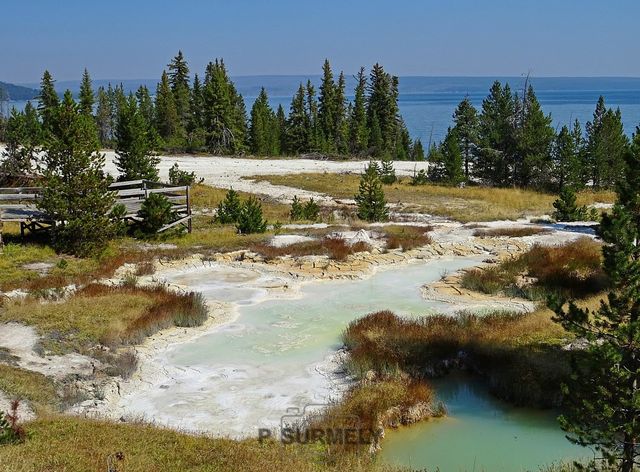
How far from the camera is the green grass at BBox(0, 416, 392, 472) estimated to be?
847 centimetres

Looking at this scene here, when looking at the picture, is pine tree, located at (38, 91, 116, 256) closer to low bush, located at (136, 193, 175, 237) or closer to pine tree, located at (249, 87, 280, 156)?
low bush, located at (136, 193, 175, 237)

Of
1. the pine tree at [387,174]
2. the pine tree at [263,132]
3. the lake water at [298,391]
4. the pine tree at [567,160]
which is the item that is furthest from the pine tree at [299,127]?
the lake water at [298,391]

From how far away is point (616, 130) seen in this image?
53406mm

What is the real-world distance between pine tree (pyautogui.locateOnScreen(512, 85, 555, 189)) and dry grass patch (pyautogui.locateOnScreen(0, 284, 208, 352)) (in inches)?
1533

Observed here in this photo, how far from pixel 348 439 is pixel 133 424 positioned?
3650mm

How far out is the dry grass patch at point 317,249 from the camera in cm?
2572

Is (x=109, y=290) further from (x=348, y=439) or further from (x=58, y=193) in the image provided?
(x=348, y=439)

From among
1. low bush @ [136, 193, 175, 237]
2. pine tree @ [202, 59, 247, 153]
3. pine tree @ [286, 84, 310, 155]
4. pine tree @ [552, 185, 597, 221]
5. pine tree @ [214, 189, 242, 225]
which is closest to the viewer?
low bush @ [136, 193, 175, 237]

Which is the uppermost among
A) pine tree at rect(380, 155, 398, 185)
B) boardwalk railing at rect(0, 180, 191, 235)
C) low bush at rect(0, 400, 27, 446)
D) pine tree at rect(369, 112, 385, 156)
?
pine tree at rect(369, 112, 385, 156)

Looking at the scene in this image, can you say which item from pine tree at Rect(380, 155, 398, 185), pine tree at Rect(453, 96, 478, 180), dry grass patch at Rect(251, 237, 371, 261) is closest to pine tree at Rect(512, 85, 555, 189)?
pine tree at Rect(453, 96, 478, 180)

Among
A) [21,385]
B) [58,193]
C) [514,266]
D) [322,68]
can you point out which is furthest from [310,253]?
[322,68]

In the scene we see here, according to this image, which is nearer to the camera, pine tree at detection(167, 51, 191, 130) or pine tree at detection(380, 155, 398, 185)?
pine tree at detection(380, 155, 398, 185)

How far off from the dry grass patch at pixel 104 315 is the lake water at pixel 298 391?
115 centimetres

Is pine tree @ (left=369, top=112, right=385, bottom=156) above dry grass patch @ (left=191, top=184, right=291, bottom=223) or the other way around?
above
